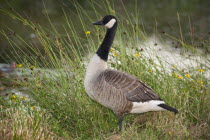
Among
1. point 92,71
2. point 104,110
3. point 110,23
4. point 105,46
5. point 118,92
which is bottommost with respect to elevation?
point 104,110

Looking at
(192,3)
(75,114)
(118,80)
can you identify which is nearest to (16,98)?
(75,114)

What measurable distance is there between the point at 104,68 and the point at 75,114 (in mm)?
869

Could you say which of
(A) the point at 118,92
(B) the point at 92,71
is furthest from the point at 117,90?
(B) the point at 92,71

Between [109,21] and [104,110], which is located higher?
[109,21]

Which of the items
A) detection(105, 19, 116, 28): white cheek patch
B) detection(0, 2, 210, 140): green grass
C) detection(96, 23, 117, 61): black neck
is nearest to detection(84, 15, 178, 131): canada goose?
detection(96, 23, 117, 61): black neck

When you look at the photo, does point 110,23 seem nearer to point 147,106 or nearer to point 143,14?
point 147,106

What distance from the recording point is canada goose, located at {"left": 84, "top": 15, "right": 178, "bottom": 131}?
4473 mm

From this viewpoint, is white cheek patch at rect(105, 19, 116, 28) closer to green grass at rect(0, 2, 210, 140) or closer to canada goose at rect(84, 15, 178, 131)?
canada goose at rect(84, 15, 178, 131)

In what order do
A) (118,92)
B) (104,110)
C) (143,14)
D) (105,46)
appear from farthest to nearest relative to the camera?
1. (143,14)
2. (104,110)
3. (105,46)
4. (118,92)

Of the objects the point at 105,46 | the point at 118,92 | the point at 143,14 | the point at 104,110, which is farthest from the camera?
the point at 143,14

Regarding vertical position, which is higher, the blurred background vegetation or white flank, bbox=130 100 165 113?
white flank, bbox=130 100 165 113

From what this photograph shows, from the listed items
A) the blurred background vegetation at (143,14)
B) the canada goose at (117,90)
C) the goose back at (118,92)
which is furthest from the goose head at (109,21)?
the blurred background vegetation at (143,14)

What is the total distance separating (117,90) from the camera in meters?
4.50

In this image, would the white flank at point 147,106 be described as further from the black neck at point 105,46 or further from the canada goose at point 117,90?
the black neck at point 105,46
